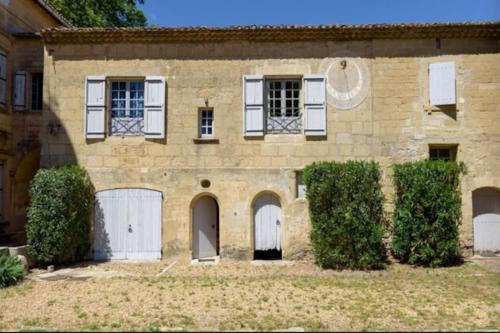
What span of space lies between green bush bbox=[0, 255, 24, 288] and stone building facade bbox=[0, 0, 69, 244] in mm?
3481

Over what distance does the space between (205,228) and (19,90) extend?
7159mm

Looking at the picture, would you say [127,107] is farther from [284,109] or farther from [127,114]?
[284,109]

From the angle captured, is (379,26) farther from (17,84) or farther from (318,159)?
(17,84)

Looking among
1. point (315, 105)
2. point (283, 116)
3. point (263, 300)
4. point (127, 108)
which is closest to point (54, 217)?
point (127, 108)

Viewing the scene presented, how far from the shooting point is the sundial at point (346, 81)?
11992 mm

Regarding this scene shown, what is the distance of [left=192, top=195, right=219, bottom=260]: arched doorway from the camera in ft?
40.1

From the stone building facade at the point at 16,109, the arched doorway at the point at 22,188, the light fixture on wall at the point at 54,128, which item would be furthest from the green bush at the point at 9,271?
the arched doorway at the point at 22,188

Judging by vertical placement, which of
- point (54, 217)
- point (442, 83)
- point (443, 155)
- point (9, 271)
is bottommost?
point (9, 271)

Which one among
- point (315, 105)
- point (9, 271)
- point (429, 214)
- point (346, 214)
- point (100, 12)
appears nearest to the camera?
point (9, 271)

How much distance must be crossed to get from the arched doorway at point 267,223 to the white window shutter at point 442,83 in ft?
16.8

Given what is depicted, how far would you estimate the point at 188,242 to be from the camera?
11.9 metres

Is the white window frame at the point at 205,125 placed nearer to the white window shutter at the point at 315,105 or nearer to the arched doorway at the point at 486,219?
the white window shutter at the point at 315,105

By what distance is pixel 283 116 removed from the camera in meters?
12.2

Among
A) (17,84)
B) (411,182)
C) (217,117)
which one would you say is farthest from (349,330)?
(17,84)
